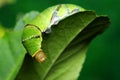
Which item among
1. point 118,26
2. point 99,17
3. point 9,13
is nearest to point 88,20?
point 99,17

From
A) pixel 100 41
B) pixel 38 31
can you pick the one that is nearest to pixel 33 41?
pixel 38 31

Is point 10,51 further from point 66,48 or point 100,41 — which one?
point 100,41

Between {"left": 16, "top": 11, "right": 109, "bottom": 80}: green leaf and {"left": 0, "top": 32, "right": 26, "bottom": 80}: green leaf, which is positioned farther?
{"left": 0, "top": 32, "right": 26, "bottom": 80}: green leaf

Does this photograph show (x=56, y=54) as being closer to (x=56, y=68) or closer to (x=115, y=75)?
(x=56, y=68)

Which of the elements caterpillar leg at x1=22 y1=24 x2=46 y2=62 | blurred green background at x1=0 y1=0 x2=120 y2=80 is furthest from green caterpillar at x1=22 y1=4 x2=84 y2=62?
blurred green background at x1=0 y1=0 x2=120 y2=80

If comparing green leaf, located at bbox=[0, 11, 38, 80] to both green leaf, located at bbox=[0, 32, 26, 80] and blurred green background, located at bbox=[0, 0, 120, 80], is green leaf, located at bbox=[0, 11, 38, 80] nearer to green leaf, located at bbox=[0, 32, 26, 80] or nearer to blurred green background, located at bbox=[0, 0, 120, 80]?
green leaf, located at bbox=[0, 32, 26, 80]

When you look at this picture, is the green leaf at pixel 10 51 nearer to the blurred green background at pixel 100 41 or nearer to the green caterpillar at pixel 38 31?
the green caterpillar at pixel 38 31
